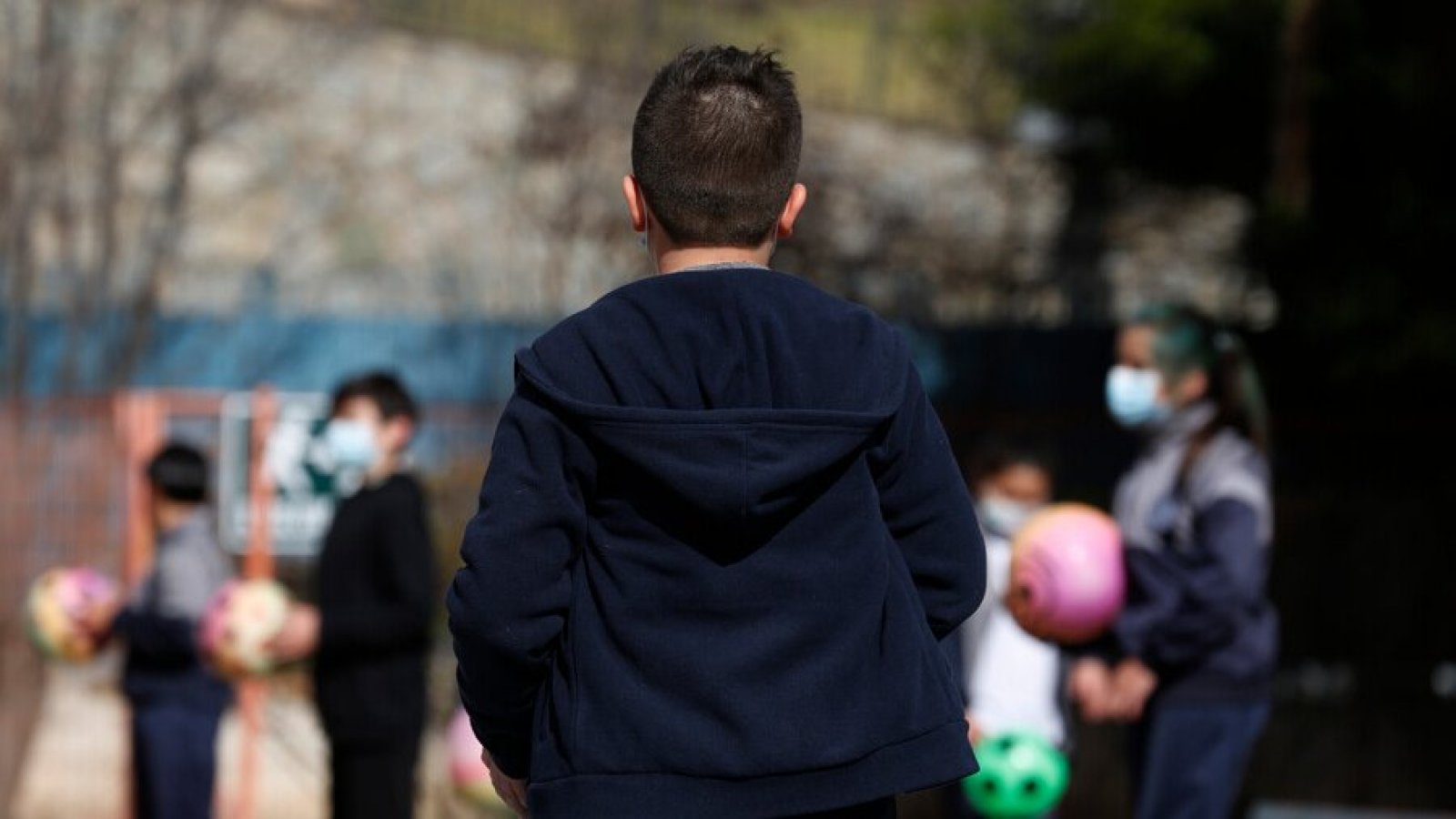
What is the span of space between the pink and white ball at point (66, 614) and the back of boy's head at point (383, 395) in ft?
5.44

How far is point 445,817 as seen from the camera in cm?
914

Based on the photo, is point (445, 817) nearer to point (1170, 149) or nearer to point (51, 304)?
point (51, 304)

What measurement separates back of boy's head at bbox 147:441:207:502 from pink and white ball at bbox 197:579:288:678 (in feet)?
1.39

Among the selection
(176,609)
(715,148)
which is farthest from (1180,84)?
(715,148)

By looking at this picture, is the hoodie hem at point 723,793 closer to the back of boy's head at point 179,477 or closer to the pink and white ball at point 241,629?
the pink and white ball at point 241,629

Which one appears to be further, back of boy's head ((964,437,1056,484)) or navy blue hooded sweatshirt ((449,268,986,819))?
back of boy's head ((964,437,1056,484))

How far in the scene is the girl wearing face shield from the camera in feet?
18.0

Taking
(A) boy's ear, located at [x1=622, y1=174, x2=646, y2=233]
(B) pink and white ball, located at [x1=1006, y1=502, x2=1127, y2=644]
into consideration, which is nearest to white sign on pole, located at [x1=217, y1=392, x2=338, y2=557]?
(B) pink and white ball, located at [x1=1006, y1=502, x2=1127, y2=644]

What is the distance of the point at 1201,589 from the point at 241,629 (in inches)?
122

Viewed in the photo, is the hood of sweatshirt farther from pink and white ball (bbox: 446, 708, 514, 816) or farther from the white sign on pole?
the white sign on pole

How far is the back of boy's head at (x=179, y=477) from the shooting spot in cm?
721

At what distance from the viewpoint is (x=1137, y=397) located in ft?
19.5

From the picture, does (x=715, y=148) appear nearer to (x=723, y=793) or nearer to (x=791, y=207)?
(x=791, y=207)

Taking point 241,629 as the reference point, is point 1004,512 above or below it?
above
